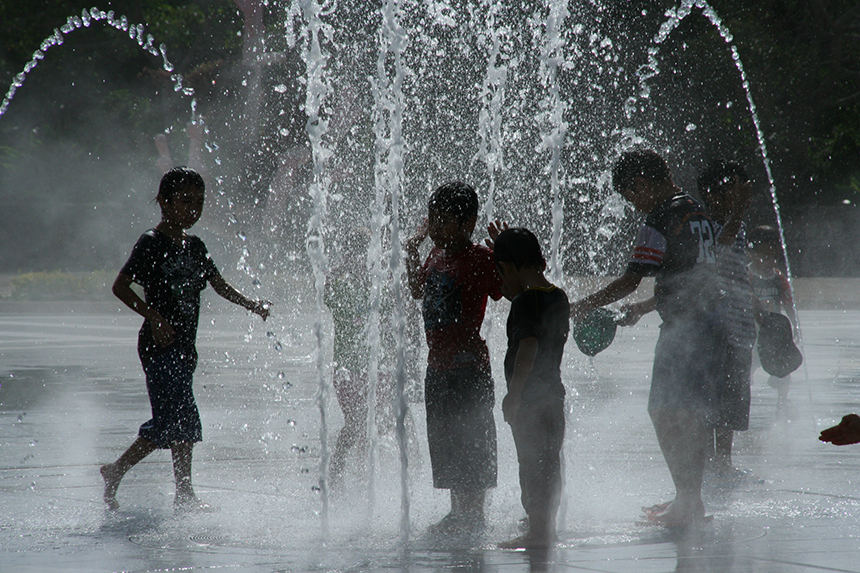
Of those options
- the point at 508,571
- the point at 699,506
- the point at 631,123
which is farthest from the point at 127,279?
the point at 631,123

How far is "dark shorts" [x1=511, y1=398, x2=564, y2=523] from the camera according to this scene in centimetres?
348

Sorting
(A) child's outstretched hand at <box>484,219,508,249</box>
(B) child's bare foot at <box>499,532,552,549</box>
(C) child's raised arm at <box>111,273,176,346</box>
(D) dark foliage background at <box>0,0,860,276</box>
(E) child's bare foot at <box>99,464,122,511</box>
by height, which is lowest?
(B) child's bare foot at <box>499,532,552,549</box>

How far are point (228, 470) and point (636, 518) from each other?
2.19m

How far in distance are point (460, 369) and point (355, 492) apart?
108cm

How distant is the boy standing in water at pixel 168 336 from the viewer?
4.24 meters

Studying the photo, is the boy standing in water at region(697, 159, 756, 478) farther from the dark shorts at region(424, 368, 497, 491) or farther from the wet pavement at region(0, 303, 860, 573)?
the dark shorts at region(424, 368, 497, 491)

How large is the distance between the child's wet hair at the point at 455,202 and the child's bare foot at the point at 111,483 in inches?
72.0

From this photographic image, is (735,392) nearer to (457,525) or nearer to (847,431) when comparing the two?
(457,525)

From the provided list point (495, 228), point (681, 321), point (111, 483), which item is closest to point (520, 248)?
point (495, 228)

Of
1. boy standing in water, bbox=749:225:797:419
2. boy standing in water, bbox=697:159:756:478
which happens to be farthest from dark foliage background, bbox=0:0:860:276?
boy standing in water, bbox=697:159:756:478

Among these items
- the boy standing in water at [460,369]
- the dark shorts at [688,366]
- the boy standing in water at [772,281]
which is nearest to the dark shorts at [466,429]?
the boy standing in water at [460,369]

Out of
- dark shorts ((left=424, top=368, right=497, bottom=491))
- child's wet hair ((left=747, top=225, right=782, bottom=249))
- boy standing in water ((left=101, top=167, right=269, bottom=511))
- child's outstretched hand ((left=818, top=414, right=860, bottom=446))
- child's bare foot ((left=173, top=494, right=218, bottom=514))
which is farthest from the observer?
child's wet hair ((left=747, top=225, right=782, bottom=249))

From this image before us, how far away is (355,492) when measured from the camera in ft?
15.0

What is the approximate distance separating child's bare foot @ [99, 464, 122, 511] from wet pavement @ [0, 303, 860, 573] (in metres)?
0.06
